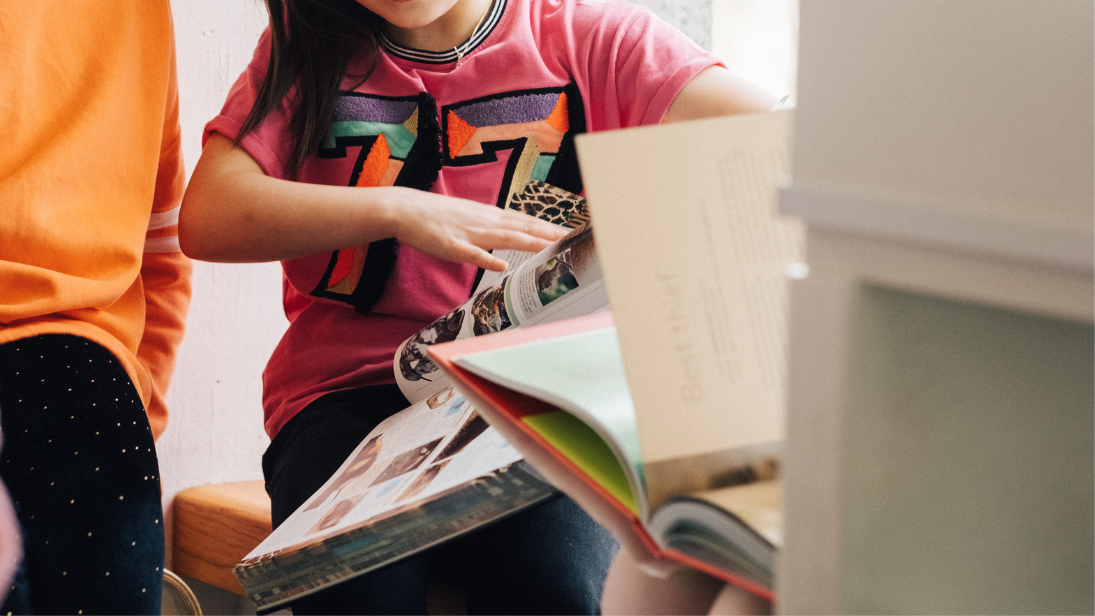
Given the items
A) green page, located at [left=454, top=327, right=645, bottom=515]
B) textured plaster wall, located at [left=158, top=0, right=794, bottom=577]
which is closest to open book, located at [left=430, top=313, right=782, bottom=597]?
green page, located at [left=454, top=327, right=645, bottom=515]

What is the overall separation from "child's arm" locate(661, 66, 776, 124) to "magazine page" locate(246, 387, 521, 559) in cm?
34

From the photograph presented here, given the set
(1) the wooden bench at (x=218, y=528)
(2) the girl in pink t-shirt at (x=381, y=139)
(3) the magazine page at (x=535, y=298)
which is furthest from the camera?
(1) the wooden bench at (x=218, y=528)

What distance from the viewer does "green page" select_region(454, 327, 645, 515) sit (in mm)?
311

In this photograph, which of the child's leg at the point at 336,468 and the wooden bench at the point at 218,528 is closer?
the child's leg at the point at 336,468

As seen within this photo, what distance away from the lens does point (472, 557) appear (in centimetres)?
59

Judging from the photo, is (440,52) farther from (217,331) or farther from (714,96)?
(217,331)

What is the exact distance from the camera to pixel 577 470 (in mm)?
324

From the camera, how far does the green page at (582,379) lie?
1.02 feet

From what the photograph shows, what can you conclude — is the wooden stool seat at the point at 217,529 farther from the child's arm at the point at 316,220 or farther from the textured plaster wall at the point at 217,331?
the child's arm at the point at 316,220

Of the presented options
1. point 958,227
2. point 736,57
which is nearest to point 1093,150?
point 958,227

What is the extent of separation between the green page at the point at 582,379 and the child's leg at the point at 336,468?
0.17 m

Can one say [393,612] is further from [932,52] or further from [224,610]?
[224,610]

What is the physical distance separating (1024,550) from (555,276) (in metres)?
0.30

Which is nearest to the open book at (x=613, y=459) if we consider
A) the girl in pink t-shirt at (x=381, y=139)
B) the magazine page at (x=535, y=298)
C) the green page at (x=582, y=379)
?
the green page at (x=582, y=379)
